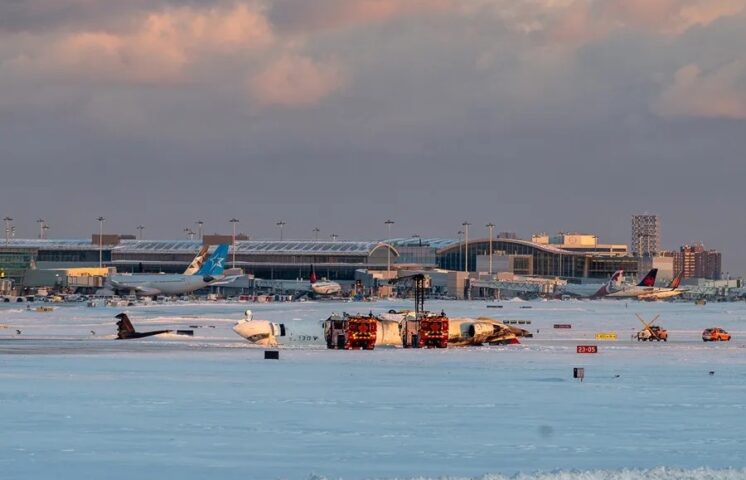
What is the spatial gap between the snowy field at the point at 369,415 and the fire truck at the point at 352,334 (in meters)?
4.01

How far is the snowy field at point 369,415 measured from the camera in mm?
24977

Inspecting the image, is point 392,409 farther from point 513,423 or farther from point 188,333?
point 188,333

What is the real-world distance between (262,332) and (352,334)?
5.11 metres

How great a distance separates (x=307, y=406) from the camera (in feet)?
118

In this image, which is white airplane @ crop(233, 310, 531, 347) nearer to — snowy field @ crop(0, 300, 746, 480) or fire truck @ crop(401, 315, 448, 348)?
fire truck @ crop(401, 315, 448, 348)


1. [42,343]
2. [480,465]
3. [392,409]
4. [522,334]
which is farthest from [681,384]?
[42,343]

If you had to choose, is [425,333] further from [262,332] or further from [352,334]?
→ [262,332]

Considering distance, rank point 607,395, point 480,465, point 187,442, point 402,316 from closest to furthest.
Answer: point 480,465 → point 187,442 → point 607,395 → point 402,316

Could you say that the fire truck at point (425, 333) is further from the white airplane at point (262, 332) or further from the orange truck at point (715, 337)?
the orange truck at point (715, 337)

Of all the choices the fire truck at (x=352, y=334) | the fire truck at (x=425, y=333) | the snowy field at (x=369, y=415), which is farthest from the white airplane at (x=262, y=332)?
the fire truck at (x=425, y=333)

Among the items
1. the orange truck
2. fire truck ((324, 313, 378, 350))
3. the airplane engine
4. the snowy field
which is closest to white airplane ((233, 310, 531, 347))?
the airplane engine

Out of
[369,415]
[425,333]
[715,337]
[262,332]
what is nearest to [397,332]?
[425,333]

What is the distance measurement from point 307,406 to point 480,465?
1146 cm

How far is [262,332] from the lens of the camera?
6831 cm
